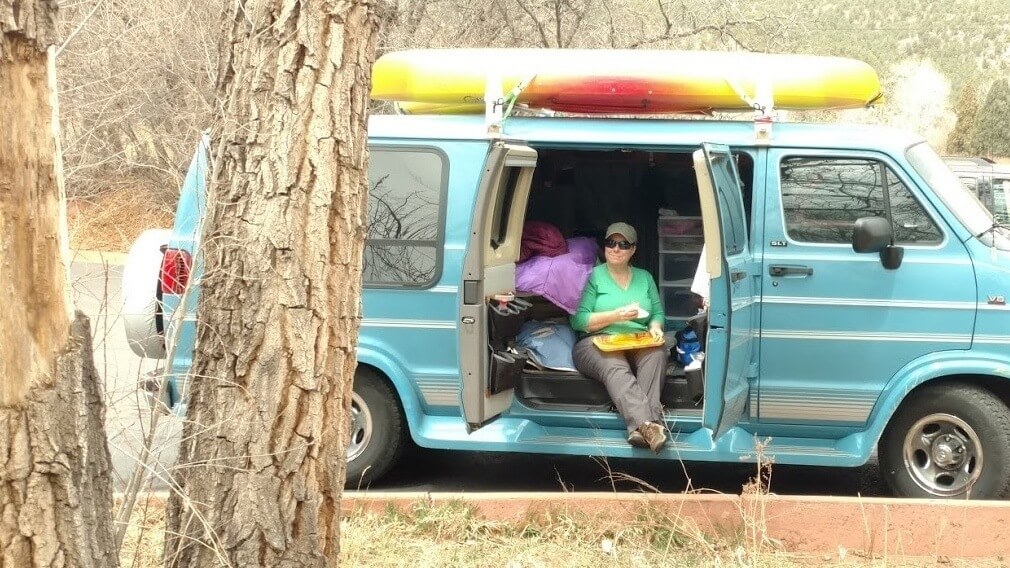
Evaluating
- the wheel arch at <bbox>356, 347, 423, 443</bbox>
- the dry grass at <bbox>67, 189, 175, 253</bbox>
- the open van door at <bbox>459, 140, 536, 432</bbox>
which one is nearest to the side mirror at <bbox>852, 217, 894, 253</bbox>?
the open van door at <bbox>459, 140, 536, 432</bbox>

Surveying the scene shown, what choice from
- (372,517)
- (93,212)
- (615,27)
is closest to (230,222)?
(93,212)

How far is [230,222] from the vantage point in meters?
3.52

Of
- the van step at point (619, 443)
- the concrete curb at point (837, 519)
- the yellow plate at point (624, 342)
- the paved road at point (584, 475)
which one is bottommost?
the paved road at point (584, 475)

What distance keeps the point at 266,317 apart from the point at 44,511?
3.65 ft

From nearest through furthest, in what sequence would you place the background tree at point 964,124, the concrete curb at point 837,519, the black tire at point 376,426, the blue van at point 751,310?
the concrete curb at point 837,519, the blue van at point 751,310, the black tire at point 376,426, the background tree at point 964,124

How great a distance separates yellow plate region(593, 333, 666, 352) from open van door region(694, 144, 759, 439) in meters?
0.68

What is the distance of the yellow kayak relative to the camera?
5997 millimetres

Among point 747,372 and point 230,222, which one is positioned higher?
point 230,222

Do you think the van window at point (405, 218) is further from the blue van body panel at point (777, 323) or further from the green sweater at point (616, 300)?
the green sweater at point (616, 300)

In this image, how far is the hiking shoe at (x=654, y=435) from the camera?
18.9 feet

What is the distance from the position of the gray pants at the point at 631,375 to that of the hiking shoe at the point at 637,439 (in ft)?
0.14

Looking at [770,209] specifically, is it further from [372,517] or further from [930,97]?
[930,97]

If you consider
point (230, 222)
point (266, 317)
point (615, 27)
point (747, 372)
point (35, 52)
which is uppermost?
point (615, 27)

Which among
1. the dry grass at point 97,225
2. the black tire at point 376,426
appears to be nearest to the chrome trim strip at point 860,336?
the black tire at point 376,426
